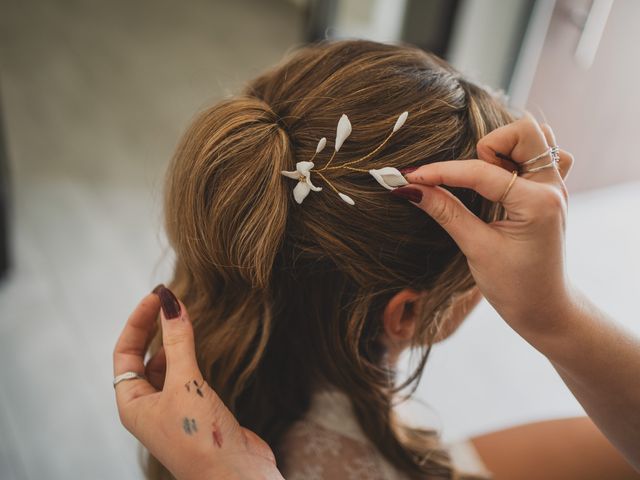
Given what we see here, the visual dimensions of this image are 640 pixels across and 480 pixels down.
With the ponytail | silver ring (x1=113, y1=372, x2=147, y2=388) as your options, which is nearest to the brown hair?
the ponytail

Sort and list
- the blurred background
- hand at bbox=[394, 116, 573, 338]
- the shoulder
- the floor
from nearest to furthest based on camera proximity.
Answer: hand at bbox=[394, 116, 573, 338], the shoulder, the blurred background, the floor

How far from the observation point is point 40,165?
2324 mm

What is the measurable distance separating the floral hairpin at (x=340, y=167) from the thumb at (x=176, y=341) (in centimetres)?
20

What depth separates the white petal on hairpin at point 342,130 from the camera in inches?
24.4

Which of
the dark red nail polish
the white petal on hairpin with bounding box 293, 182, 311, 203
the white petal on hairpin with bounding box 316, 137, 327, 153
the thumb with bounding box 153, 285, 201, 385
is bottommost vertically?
the thumb with bounding box 153, 285, 201, 385

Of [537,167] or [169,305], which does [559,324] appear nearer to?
[537,167]

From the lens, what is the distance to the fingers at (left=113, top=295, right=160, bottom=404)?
70cm

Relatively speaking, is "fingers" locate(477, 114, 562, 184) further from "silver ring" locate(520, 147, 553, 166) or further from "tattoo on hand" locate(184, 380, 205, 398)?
"tattoo on hand" locate(184, 380, 205, 398)

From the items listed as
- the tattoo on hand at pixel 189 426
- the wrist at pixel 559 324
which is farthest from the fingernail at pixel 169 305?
the wrist at pixel 559 324

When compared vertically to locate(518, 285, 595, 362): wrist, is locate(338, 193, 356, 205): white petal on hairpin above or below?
above

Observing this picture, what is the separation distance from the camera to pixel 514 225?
548mm

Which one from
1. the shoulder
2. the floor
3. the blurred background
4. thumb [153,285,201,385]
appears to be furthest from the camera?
the floor

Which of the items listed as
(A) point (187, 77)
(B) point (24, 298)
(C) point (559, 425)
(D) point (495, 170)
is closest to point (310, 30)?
(A) point (187, 77)

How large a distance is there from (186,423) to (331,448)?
246 mm
